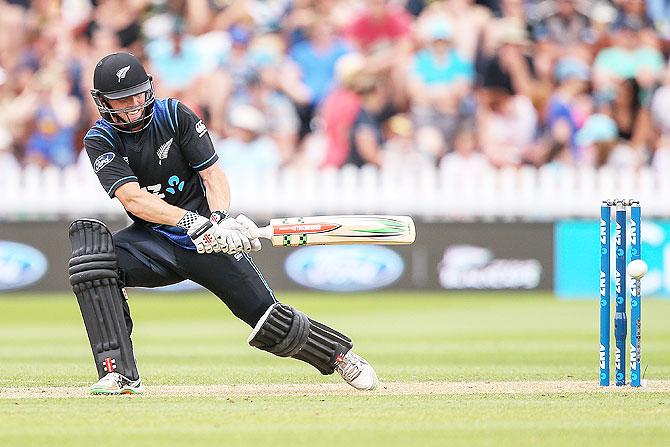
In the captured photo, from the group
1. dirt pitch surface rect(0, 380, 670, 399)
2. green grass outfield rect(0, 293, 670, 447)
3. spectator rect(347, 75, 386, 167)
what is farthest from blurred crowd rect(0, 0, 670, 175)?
dirt pitch surface rect(0, 380, 670, 399)

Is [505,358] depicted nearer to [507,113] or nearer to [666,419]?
[666,419]

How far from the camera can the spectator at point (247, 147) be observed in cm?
1602

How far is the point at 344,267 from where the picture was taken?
1561cm

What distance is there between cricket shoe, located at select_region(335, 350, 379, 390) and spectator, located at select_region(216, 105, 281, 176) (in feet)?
28.2

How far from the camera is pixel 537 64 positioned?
17016 mm

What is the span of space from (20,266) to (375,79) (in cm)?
461

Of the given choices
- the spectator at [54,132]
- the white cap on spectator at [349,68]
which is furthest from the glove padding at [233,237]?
the spectator at [54,132]

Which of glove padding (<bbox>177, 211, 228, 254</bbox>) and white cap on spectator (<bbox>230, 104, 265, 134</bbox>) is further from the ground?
white cap on spectator (<bbox>230, 104, 265, 134</bbox>)

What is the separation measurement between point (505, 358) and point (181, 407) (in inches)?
138

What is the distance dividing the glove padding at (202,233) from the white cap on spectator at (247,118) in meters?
8.82

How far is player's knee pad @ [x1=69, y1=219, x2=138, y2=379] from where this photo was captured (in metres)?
7.27

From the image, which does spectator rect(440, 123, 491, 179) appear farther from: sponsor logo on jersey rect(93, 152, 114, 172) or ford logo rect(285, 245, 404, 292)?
sponsor logo on jersey rect(93, 152, 114, 172)

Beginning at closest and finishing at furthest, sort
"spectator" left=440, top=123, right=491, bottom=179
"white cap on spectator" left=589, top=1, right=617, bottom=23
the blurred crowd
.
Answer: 1. "spectator" left=440, top=123, right=491, bottom=179
2. the blurred crowd
3. "white cap on spectator" left=589, top=1, right=617, bottom=23

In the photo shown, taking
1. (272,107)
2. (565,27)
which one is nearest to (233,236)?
(272,107)
